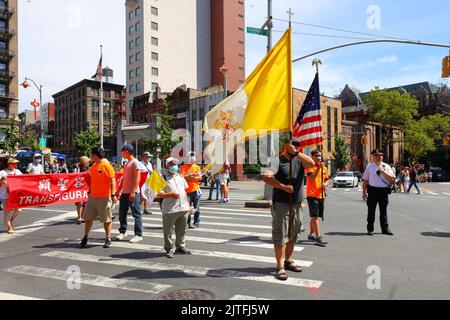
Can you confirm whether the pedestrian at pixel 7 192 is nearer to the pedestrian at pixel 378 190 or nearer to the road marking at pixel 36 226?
the road marking at pixel 36 226

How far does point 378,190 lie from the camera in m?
8.62

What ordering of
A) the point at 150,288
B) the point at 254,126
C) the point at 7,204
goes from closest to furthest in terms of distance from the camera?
the point at 150,288 → the point at 254,126 → the point at 7,204

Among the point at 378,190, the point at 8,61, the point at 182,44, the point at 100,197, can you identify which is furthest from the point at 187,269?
the point at 182,44

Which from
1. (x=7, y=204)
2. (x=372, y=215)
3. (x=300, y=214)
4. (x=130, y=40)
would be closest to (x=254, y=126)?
(x=300, y=214)

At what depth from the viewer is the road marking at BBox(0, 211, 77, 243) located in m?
8.56

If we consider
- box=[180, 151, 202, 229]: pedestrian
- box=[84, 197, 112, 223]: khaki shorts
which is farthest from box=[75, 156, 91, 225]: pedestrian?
box=[180, 151, 202, 229]: pedestrian

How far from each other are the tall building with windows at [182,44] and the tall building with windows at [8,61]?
66.9 feet

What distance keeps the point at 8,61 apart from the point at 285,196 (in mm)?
61984

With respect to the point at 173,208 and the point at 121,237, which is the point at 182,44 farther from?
the point at 173,208

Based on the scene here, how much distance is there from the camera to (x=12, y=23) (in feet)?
184

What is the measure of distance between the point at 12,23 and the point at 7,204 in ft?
191

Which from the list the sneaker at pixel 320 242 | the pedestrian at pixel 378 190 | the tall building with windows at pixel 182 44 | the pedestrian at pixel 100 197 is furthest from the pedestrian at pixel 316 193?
the tall building with windows at pixel 182 44

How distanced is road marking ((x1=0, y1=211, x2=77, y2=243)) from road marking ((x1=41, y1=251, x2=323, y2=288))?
2274 mm
